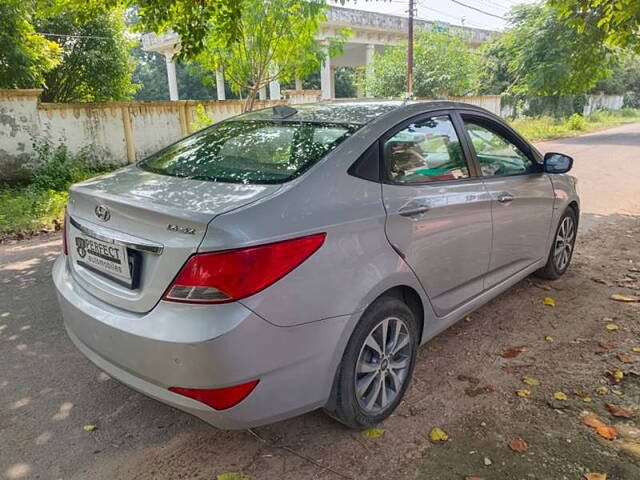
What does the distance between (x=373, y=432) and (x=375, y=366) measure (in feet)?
1.12

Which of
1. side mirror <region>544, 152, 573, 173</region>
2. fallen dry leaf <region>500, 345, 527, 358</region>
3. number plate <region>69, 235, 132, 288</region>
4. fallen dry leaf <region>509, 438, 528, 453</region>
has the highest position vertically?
side mirror <region>544, 152, 573, 173</region>

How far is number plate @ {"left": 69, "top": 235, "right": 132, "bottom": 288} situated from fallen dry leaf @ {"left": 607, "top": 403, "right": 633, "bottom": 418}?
2548 mm

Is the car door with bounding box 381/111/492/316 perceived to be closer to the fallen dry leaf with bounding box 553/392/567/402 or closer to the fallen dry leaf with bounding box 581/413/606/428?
the fallen dry leaf with bounding box 553/392/567/402

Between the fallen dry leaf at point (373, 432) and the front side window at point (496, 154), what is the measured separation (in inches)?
69.0

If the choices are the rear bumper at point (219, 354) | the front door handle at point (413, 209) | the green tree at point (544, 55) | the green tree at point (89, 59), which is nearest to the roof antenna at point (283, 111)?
the front door handle at point (413, 209)

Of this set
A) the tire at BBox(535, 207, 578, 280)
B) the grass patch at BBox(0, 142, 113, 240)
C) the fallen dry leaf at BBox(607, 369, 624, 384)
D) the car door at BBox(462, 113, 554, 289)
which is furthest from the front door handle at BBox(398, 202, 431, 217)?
the grass patch at BBox(0, 142, 113, 240)

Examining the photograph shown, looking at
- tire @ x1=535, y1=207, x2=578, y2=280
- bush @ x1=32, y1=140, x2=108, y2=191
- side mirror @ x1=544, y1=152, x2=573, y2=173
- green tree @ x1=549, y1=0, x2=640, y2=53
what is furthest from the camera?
bush @ x1=32, y1=140, x2=108, y2=191

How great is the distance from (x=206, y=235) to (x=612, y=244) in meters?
5.47

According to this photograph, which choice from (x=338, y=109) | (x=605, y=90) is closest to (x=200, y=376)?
(x=338, y=109)

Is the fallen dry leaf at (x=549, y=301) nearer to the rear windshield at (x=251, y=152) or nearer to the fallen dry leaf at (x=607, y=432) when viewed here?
the fallen dry leaf at (x=607, y=432)

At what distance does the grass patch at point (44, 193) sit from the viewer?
6.79m

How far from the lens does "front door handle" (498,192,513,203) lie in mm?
3297

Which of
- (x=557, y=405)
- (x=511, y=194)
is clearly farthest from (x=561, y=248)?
(x=557, y=405)

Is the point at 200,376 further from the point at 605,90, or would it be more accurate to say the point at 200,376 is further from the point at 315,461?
the point at 605,90
